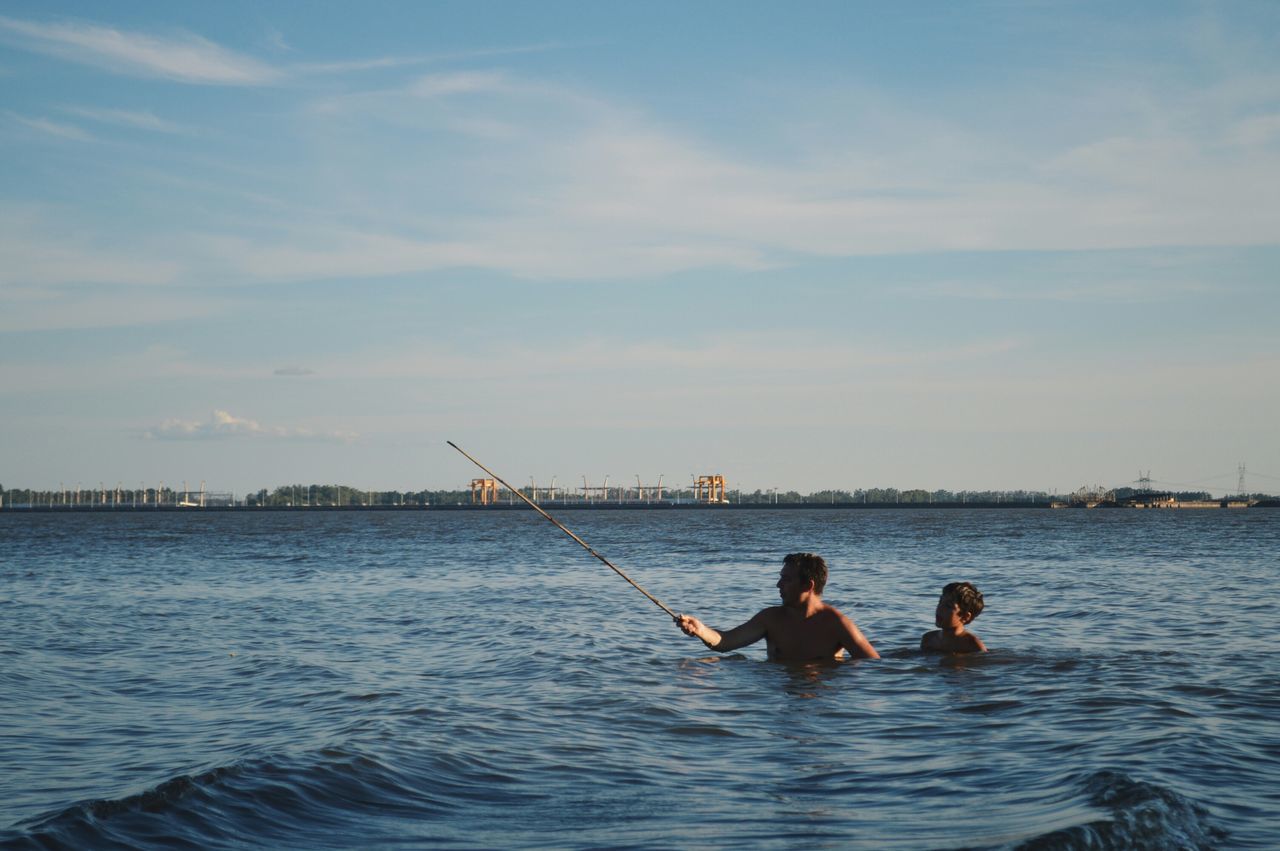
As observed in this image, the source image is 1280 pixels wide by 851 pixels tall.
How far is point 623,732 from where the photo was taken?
932 centimetres

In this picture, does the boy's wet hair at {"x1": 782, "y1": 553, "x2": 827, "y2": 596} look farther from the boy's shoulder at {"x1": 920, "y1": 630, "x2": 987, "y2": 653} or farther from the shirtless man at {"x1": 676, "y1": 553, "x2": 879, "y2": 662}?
the boy's shoulder at {"x1": 920, "y1": 630, "x2": 987, "y2": 653}

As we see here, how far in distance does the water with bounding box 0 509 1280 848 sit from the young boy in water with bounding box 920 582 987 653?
277 millimetres

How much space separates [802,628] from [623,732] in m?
3.83

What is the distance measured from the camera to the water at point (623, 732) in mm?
6559

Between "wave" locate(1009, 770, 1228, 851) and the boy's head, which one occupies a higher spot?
the boy's head

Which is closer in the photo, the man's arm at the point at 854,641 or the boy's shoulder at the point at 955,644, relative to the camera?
the man's arm at the point at 854,641

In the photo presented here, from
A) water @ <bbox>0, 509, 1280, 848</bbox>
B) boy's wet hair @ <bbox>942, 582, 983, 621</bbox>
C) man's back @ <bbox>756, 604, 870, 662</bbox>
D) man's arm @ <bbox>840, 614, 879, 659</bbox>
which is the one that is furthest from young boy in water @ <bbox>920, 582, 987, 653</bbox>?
man's back @ <bbox>756, 604, 870, 662</bbox>

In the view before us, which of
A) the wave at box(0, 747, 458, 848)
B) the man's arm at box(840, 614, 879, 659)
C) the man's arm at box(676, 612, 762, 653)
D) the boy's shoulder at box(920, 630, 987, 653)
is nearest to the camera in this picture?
the wave at box(0, 747, 458, 848)

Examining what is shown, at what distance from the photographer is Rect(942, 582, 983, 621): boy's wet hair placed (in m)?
12.5

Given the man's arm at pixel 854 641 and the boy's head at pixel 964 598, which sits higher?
the boy's head at pixel 964 598

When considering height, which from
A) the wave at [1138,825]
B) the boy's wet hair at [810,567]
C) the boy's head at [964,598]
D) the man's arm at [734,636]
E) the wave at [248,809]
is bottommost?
the wave at [248,809]

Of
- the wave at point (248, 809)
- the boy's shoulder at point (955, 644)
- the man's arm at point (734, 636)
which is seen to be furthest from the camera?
the boy's shoulder at point (955, 644)

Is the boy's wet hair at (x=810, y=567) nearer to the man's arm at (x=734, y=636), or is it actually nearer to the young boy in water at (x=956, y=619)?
the man's arm at (x=734, y=636)

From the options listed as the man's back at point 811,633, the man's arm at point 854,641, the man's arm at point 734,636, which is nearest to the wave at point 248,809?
the man's arm at point 734,636
